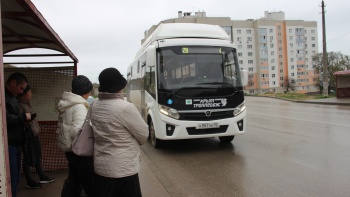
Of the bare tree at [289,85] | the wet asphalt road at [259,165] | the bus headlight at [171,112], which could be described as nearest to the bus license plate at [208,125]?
the bus headlight at [171,112]

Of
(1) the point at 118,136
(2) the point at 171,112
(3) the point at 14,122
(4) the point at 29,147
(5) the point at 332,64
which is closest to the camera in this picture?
(1) the point at 118,136

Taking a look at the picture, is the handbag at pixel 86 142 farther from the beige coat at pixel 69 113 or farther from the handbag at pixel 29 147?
the handbag at pixel 29 147

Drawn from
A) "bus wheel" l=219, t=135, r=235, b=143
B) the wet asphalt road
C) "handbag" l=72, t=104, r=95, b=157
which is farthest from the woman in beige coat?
"bus wheel" l=219, t=135, r=235, b=143

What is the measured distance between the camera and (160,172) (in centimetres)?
621

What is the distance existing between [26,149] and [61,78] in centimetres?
215

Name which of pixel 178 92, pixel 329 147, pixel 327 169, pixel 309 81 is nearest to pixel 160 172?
pixel 178 92

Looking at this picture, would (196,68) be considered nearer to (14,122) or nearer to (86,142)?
(14,122)

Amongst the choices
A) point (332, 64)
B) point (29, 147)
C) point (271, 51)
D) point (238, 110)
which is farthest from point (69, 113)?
point (271, 51)

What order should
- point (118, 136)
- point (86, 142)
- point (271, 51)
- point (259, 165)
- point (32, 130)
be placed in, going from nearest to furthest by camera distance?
point (118, 136)
point (86, 142)
point (32, 130)
point (259, 165)
point (271, 51)

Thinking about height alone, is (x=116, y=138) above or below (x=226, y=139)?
above

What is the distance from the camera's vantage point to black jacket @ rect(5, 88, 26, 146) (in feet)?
12.7

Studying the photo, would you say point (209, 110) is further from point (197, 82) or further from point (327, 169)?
point (327, 169)

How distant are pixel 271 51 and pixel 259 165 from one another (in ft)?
316

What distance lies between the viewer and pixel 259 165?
6402 mm
